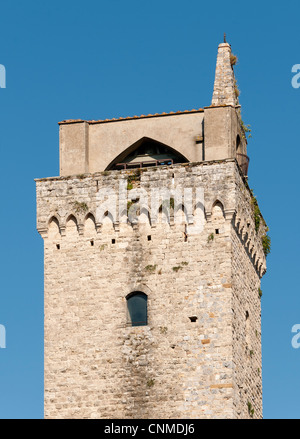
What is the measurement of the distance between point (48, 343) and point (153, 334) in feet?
9.48

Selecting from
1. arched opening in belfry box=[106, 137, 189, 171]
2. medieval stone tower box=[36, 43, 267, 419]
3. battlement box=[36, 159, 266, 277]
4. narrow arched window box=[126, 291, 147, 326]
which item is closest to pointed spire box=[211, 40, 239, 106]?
medieval stone tower box=[36, 43, 267, 419]

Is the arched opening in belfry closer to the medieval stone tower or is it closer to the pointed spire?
the medieval stone tower

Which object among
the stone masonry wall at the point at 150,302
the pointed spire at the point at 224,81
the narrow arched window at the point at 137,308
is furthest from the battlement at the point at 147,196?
the pointed spire at the point at 224,81

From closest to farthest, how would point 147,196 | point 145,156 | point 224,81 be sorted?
point 147,196
point 145,156
point 224,81

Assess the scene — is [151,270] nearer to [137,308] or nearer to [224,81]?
[137,308]

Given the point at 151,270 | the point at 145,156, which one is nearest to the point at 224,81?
the point at 145,156

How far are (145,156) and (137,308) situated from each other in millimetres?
4708

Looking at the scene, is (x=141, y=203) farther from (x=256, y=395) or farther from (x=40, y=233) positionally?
(x=256, y=395)

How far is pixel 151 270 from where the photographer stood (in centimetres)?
4738

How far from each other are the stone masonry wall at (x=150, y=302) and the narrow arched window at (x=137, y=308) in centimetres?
16

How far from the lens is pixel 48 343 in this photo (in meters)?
47.7

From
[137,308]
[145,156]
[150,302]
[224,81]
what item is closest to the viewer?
[150,302]

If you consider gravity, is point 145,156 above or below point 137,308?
above
